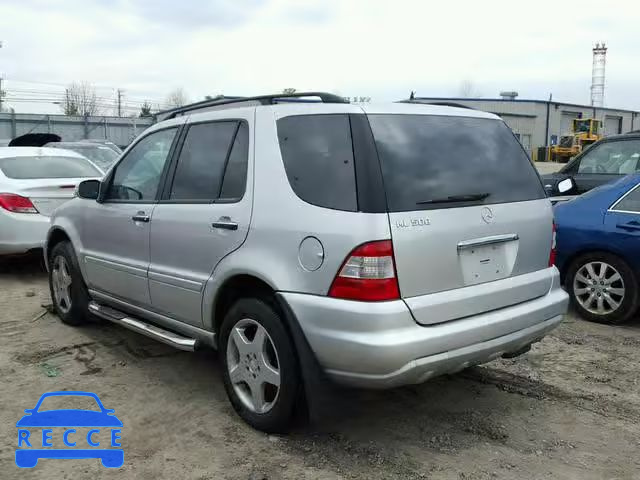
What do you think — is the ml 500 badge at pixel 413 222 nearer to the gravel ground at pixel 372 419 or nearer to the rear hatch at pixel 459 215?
the rear hatch at pixel 459 215

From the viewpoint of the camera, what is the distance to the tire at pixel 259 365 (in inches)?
127

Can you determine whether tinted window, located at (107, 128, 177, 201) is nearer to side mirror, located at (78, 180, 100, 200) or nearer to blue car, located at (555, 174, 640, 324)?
side mirror, located at (78, 180, 100, 200)

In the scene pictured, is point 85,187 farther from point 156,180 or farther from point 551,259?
point 551,259

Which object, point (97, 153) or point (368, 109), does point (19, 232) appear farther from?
point (97, 153)

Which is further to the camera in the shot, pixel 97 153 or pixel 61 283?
pixel 97 153

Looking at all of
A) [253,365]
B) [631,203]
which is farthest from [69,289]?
[631,203]

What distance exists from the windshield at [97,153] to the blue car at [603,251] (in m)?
9.98

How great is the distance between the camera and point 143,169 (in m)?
4.59

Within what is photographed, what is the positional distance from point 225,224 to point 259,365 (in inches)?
32.2

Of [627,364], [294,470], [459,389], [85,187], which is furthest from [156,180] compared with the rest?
[627,364]

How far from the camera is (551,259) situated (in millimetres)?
3805

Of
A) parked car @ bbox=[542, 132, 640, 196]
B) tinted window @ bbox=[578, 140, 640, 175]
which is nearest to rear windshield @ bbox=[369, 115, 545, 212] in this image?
parked car @ bbox=[542, 132, 640, 196]

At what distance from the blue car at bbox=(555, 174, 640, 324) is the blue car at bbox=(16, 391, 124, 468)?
4.24 metres

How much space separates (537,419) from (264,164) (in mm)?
2207
